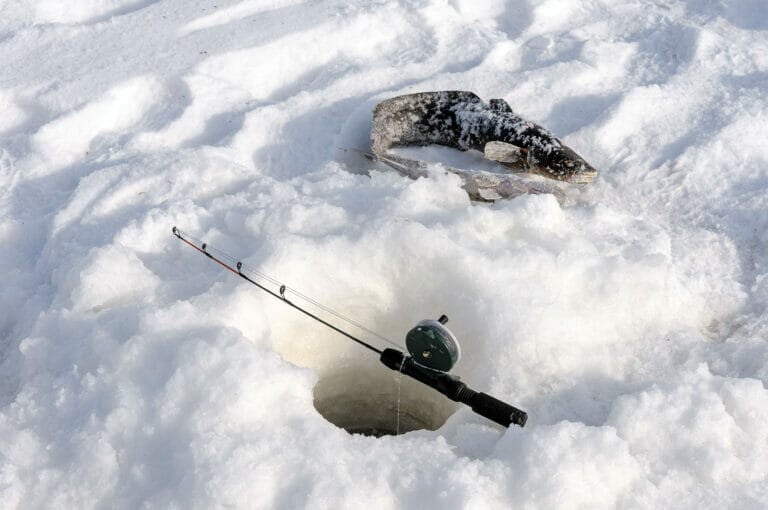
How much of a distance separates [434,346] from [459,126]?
2.32 meters

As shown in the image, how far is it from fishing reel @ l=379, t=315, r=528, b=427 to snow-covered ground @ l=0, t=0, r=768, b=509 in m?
0.12

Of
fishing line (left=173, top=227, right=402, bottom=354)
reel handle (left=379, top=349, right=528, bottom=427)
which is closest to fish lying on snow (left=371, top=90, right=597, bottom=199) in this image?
fishing line (left=173, top=227, right=402, bottom=354)

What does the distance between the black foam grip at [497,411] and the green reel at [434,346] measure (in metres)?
0.19

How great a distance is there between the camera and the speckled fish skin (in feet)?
14.5

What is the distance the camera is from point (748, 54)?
5.33m

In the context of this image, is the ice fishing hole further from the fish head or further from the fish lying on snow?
the fish head

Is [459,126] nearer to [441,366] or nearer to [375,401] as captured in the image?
[375,401]

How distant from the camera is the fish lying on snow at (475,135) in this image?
4293mm

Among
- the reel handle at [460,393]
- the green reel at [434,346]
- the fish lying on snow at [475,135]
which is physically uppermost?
the green reel at [434,346]

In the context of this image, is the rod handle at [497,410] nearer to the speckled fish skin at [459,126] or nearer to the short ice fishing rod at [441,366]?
the short ice fishing rod at [441,366]

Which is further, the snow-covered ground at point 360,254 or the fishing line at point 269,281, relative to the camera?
the fishing line at point 269,281

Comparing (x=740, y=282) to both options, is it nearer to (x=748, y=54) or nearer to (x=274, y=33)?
(x=748, y=54)

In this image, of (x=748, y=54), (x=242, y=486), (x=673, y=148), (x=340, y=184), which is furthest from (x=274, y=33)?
(x=242, y=486)

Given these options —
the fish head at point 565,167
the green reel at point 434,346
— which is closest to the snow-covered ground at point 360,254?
the fish head at point 565,167
